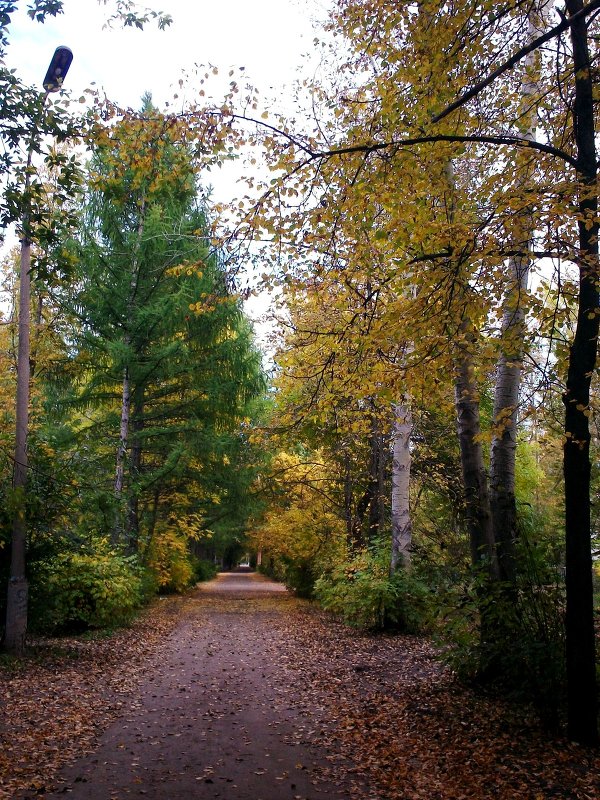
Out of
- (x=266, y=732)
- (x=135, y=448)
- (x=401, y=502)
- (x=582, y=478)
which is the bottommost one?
(x=266, y=732)

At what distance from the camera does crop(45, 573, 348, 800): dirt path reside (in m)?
4.78

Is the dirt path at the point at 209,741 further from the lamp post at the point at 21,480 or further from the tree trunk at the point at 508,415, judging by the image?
the tree trunk at the point at 508,415

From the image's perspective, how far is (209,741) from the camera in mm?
5977

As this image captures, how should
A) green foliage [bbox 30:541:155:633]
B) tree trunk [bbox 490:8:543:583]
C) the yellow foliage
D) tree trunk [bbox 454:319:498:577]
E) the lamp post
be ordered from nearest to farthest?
tree trunk [bbox 490:8:543:583] → tree trunk [bbox 454:319:498:577] → the lamp post → green foliage [bbox 30:541:155:633] → the yellow foliage

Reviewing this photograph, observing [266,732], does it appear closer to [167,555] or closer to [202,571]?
[167,555]

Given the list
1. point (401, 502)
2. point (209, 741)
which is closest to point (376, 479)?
point (401, 502)

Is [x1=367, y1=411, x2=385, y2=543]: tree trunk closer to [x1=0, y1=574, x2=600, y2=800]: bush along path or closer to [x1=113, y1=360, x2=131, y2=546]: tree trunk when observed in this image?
[x1=0, y1=574, x2=600, y2=800]: bush along path

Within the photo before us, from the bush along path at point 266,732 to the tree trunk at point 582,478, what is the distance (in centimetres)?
44

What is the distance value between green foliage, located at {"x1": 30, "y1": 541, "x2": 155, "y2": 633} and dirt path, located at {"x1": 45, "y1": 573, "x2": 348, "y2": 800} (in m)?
2.10

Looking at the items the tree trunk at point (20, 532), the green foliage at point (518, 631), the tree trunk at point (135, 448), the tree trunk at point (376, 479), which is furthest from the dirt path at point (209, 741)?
the tree trunk at point (135, 448)

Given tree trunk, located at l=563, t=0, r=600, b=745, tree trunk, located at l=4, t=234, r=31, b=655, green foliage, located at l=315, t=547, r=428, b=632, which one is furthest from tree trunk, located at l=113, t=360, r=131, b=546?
tree trunk, located at l=563, t=0, r=600, b=745

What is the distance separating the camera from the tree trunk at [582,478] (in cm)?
533

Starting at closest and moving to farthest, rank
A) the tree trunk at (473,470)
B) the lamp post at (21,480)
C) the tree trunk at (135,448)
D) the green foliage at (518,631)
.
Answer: the green foliage at (518,631) < the tree trunk at (473,470) < the lamp post at (21,480) < the tree trunk at (135,448)

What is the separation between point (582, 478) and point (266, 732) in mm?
3896
